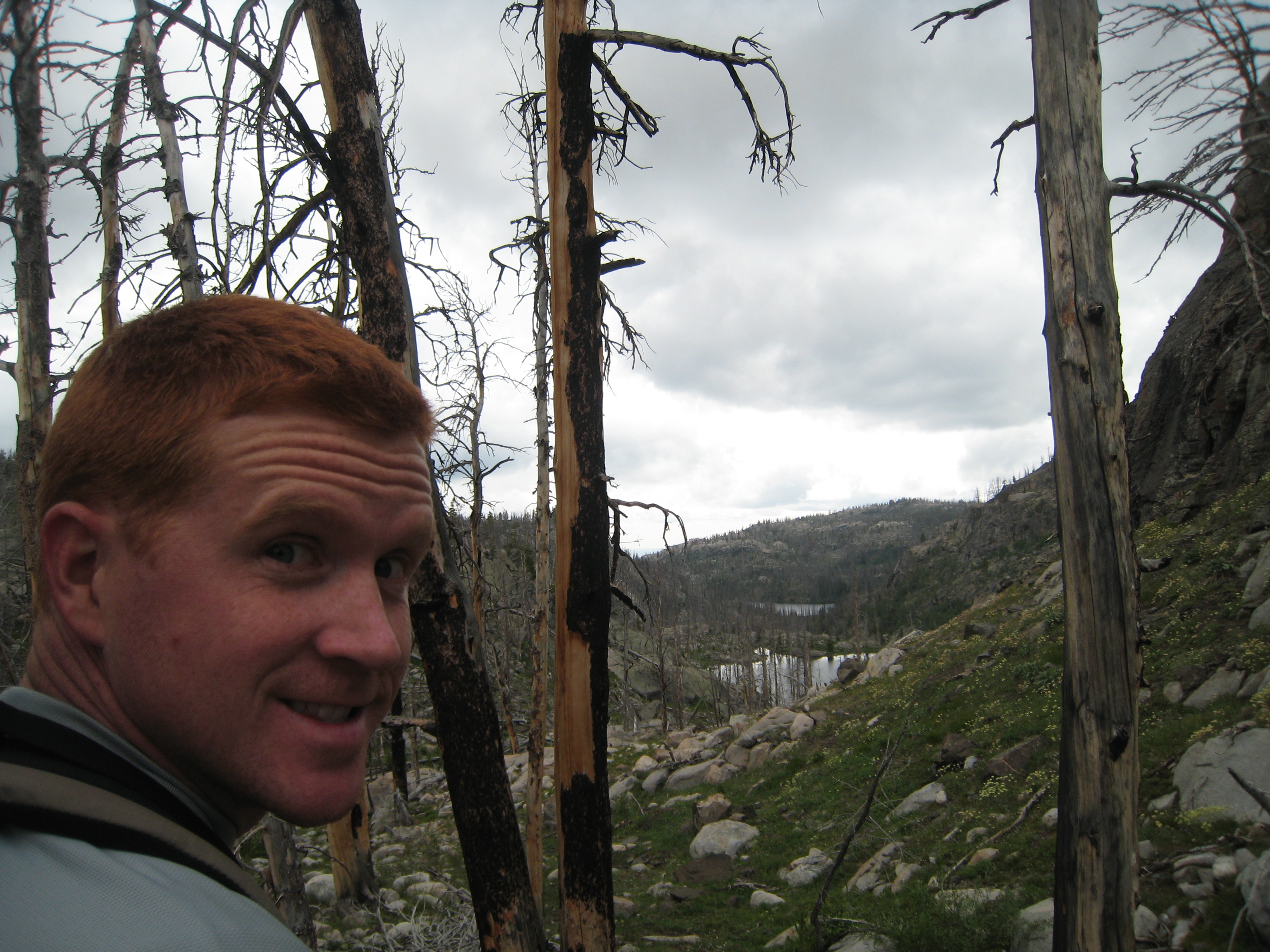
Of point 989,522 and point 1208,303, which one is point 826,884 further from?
point 989,522

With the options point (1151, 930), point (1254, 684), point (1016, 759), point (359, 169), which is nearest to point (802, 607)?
point (1016, 759)

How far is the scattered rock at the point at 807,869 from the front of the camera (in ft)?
28.2

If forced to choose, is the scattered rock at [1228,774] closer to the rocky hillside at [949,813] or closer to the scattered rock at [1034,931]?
the rocky hillside at [949,813]

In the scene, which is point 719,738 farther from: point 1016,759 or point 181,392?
point 181,392

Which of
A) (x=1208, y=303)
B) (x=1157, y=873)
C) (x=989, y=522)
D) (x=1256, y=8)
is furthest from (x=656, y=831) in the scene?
(x=989, y=522)

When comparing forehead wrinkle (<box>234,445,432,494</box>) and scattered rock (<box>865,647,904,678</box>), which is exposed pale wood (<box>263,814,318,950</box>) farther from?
scattered rock (<box>865,647,904,678</box>)

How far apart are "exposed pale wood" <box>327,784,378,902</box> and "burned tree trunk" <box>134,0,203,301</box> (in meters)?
7.12

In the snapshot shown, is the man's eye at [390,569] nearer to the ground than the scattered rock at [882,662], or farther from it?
farther from it

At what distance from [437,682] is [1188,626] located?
33.8 feet

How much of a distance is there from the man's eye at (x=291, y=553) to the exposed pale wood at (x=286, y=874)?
431 centimetres

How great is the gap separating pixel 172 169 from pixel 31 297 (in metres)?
2.04

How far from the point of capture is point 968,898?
568cm

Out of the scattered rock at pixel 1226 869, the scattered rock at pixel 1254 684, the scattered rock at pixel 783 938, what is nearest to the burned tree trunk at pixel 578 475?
the scattered rock at pixel 783 938

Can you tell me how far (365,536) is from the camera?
101cm
